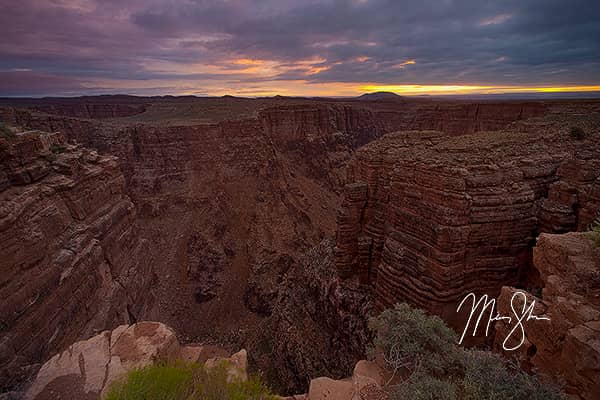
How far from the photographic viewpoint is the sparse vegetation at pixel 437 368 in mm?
4766

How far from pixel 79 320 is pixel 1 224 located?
379cm

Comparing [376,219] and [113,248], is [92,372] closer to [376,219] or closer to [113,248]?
[113,248]

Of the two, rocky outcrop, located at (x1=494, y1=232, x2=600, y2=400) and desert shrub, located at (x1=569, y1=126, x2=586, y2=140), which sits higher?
desert shrub, located at (x1=569, y1=126, x2=586, y2=140)

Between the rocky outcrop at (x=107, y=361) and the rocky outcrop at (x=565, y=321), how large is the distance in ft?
16.9

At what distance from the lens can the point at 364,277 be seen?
15695 mm

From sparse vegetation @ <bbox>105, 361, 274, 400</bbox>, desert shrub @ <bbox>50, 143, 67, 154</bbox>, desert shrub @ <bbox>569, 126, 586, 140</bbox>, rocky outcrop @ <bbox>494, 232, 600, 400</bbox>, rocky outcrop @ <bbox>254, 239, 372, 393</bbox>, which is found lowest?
rocky outcrop @ <bbox>254, 239, 372, 393</bbox>

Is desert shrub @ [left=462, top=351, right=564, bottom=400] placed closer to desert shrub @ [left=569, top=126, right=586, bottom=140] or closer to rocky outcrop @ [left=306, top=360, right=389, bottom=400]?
rocky outcrop @ [left=306, top=360, right=389, bottom=400]

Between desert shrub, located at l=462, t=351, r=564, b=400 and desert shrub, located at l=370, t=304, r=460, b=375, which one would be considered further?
desert shrub, located at l=370, t=304, r=460, b=375

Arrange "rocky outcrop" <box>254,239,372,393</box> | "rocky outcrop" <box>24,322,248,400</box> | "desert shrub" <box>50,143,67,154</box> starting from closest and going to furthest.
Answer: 1. "rocky outcrop" <box>24,322,248,400</box>
2. "desert shrub" <box>50,143,67,154</box>
3. "rocky outcrop" <box>254,239,372,393</box>

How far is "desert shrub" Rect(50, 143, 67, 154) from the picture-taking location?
11673 millimetres

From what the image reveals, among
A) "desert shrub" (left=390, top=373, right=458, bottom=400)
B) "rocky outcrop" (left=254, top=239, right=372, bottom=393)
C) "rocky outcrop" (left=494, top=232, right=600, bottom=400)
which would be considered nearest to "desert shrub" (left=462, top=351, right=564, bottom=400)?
"desert shrub" (left=390, top=373, right=458, bottom=400)

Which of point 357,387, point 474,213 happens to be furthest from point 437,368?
point 474,213

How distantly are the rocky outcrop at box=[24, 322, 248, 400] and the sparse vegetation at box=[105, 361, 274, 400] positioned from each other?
0.37 m

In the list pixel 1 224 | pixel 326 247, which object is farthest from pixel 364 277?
pixel 1 224
